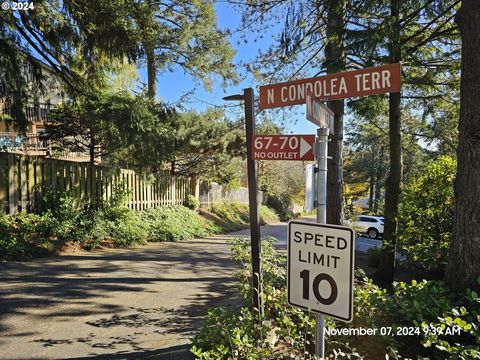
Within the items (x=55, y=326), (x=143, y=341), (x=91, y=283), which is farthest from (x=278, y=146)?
(x=91, y=283)

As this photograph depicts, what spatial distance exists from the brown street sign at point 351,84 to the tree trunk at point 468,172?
1783 mm

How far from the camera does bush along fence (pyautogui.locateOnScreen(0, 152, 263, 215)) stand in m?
8.37

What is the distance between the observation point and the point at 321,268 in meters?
2.14

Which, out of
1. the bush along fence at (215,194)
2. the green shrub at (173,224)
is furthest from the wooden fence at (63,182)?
the bush along fence at (215,194)

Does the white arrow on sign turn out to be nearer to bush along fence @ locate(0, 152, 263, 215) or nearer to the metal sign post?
the metal sign post

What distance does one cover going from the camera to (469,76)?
12.3 ft

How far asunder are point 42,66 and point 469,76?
9.00 m

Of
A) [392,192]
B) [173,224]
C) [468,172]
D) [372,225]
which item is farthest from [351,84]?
[372,225]

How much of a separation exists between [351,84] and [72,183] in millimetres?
9724

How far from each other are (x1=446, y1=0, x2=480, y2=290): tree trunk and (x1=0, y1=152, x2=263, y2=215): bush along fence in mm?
4465

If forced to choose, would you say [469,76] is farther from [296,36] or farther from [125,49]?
[125,49]

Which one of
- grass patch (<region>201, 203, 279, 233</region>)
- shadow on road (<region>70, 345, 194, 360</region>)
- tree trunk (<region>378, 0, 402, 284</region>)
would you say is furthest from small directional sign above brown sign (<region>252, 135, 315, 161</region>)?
grass patch (<region>201, 203, 279, 233</region>)

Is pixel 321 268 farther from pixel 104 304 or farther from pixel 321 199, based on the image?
pixel 104 304

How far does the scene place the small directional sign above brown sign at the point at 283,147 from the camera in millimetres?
2803
